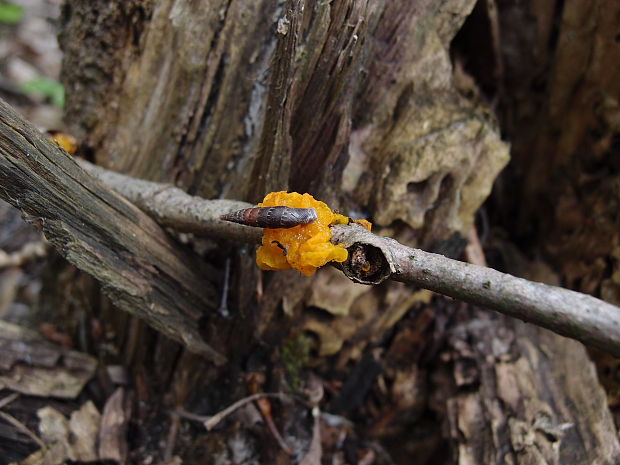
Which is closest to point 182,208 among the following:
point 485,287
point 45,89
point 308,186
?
point 308,186

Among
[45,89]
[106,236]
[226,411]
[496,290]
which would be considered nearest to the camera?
[496,290]

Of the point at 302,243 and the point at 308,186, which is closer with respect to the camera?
the point at 302,243

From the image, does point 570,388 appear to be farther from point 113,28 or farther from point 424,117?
point 113,28

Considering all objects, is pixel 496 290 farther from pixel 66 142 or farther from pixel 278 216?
pixel 66 142

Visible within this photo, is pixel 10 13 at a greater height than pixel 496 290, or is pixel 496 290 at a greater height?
pixel 10 13

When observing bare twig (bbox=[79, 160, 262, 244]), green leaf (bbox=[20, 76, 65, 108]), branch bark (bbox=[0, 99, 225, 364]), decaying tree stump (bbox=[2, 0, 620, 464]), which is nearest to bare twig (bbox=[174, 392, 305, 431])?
decaying tree stump (bbox=[2, 0, 620, 464])

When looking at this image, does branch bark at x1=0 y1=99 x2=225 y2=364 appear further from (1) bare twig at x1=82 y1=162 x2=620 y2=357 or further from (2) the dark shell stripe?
(1) bare twig at x1=82 y1=162 x2=620 y2=357
